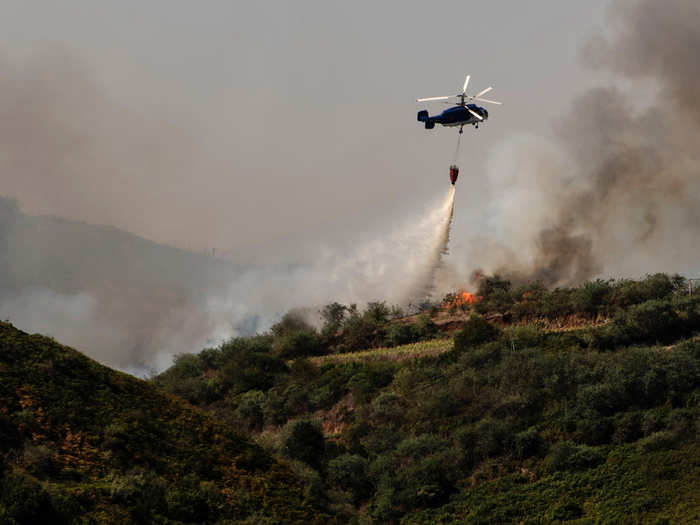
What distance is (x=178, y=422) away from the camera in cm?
5150

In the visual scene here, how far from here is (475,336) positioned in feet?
265

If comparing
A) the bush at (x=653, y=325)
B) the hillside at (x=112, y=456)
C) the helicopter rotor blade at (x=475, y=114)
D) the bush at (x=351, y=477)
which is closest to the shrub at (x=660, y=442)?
the bush at (x=351, y=477)

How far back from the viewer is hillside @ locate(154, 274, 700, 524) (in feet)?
178

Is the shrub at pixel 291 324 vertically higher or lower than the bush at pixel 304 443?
higher

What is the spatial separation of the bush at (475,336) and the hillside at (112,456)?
105 ft

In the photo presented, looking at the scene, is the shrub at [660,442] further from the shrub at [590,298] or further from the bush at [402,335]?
the bush at [402,335]

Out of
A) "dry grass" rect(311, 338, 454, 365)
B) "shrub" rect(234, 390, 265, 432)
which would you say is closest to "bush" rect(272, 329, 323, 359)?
"dry grass" rect(311, 338, 454, 365)

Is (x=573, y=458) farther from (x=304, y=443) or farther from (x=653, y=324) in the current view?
(x=653, y=324)

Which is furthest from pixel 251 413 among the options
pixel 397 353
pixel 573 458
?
pixel 573 458

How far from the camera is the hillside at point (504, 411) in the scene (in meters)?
54.4

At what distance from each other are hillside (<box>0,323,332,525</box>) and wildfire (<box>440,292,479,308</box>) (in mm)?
57051

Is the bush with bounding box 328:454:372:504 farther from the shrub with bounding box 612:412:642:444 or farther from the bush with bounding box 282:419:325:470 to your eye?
the shrub with bounding box 612:412:642:444

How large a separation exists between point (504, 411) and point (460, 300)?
144ft

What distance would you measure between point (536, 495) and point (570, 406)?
440 inches
